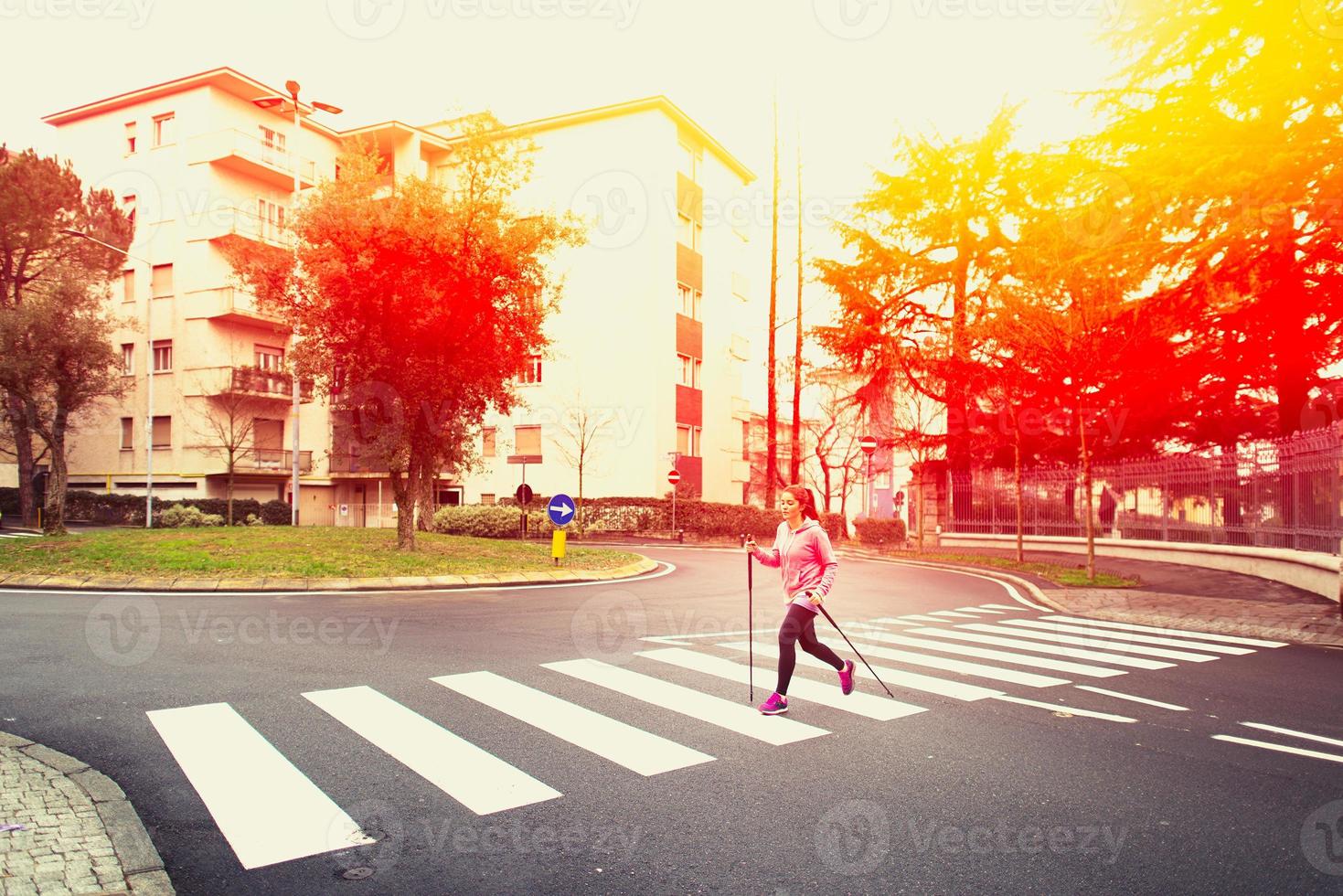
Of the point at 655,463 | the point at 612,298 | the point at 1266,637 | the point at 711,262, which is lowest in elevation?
the point at 1266,637

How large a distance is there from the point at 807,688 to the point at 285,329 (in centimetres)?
3581

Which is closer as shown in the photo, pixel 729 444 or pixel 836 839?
pixel 836 839

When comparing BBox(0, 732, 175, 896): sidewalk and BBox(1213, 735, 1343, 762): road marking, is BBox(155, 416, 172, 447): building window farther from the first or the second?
BBox(1213, 735, 1343, 762): road marking

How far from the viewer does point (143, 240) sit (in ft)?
138

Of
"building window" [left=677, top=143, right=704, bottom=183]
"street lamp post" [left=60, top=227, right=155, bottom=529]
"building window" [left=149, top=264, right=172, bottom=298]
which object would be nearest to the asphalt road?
"street lamp post" [left=60, top=227, right=155, bottom=529]

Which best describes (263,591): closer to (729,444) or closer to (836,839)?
(836,839)

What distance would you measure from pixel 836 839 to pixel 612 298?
37005mm

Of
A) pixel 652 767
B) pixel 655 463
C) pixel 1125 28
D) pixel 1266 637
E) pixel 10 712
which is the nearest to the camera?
pixel 652 767

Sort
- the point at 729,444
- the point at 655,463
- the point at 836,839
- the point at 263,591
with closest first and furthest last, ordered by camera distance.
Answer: the point at 836,839 < the point at 263,591 < the point at 655,463 < the point at 729,444

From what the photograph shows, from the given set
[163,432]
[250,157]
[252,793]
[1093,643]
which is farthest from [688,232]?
[252,793]

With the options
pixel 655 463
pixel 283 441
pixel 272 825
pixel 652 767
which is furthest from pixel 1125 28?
pixel 283 441

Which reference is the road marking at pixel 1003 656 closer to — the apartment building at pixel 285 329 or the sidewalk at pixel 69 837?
the sidewalk at pixel 69 837

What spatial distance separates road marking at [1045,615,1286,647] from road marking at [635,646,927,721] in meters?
5.50

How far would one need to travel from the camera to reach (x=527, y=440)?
4031 centimetres
